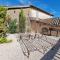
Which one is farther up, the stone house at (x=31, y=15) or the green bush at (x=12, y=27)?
the stone house at (x=31, y=15)

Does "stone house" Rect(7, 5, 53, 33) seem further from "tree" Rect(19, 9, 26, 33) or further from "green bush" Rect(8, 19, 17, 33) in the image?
"green bush" Rect(8, 19, 17, 33)

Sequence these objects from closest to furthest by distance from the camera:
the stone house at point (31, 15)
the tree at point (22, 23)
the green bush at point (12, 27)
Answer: the green bush at point (12, 27), the tree at point (22, 23), the stone house at point (31, 15)

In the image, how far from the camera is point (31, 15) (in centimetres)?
3406

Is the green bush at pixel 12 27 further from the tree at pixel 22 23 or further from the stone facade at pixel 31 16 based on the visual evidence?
the stone facade at pixel 31 16

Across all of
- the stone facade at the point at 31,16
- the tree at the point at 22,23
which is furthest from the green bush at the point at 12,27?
the stone facade at the point at 31,16

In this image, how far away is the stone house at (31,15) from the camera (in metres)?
31.9

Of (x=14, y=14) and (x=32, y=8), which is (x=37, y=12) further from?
(x=14, y=14)

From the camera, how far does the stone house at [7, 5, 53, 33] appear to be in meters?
31.9

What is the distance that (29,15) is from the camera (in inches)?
1321

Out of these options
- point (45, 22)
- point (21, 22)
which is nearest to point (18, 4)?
point (21, 22)

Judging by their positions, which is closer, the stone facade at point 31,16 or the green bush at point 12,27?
the green bush at point 12,27

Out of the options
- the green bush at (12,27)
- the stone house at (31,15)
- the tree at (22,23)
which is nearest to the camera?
the green bush at (12,27)

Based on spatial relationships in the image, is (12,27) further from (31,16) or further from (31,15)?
(31,15)

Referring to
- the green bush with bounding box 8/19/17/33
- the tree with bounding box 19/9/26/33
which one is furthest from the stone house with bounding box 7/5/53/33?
the green bush with bounding box 8/19/17/33
